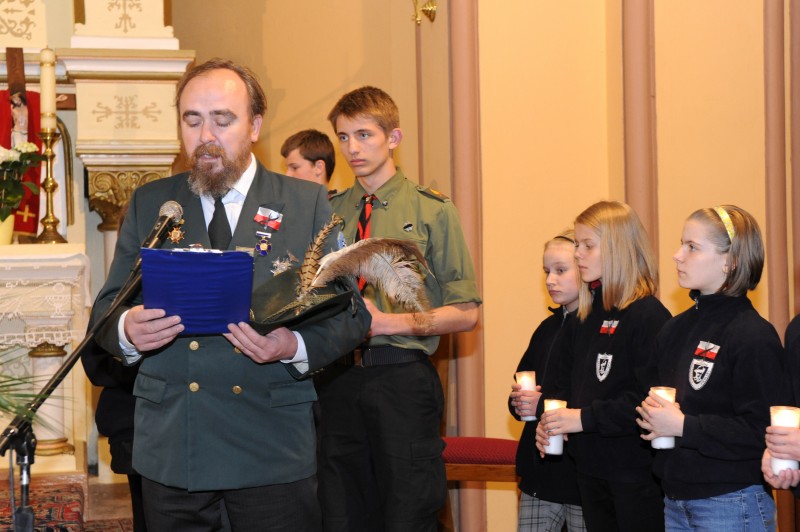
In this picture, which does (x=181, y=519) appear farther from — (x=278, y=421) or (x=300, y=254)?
(x=300, y=254)

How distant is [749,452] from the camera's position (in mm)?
2873

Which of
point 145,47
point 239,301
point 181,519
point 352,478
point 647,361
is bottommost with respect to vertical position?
point 352,478

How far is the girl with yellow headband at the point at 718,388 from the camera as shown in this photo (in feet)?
9.45

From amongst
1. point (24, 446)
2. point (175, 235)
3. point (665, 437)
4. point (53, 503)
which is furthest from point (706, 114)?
point (24, 446)

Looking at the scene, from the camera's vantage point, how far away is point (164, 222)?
2.38 meters

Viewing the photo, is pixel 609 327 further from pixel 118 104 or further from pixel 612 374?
pixel 118 104

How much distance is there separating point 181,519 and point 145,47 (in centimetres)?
315

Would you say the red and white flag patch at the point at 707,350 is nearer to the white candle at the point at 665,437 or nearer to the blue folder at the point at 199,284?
the white candle at the point at 665,437

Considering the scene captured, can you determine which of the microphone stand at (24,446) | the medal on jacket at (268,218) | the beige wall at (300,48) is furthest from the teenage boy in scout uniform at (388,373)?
the beige wall at (300,48)

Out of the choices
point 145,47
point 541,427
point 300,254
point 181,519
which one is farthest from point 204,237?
point 145,47

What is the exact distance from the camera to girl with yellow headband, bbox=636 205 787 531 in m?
2.88

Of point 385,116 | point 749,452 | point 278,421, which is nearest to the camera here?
point 278,421

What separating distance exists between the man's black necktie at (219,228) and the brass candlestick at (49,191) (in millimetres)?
2310

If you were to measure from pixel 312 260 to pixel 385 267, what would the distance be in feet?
0.58
